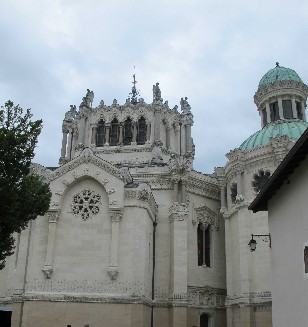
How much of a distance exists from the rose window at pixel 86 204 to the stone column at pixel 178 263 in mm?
6101

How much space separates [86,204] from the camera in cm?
3155

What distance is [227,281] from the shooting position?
3397 cm

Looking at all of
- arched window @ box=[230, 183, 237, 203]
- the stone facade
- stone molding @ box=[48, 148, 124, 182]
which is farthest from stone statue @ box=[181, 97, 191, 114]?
stone molding @ box=[48, 148, 124, 182]

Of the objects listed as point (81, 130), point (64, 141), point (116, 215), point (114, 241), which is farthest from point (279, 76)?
point (114, 241)

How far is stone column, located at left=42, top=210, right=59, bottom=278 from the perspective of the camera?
98.0 feet

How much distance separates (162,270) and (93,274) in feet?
18.9

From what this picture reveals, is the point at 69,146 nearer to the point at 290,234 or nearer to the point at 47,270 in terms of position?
the point at 47,270

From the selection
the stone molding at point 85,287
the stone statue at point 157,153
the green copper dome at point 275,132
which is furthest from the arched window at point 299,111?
the stone molding at point 85,287

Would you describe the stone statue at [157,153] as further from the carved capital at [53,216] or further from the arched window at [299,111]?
the arched window at [299,111]

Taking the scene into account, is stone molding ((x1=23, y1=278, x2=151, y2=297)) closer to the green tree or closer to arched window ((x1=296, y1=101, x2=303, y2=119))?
the green tree

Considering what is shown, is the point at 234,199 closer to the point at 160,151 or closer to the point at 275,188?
the point at 160,151

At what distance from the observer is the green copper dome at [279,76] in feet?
138

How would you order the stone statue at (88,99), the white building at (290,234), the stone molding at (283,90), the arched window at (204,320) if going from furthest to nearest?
the stone statue at (88,99) → the stone molding at (283,90) → the arched window at (204,320) → the white building at (290,234)

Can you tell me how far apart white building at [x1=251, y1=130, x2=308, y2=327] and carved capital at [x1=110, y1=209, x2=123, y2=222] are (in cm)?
1340
